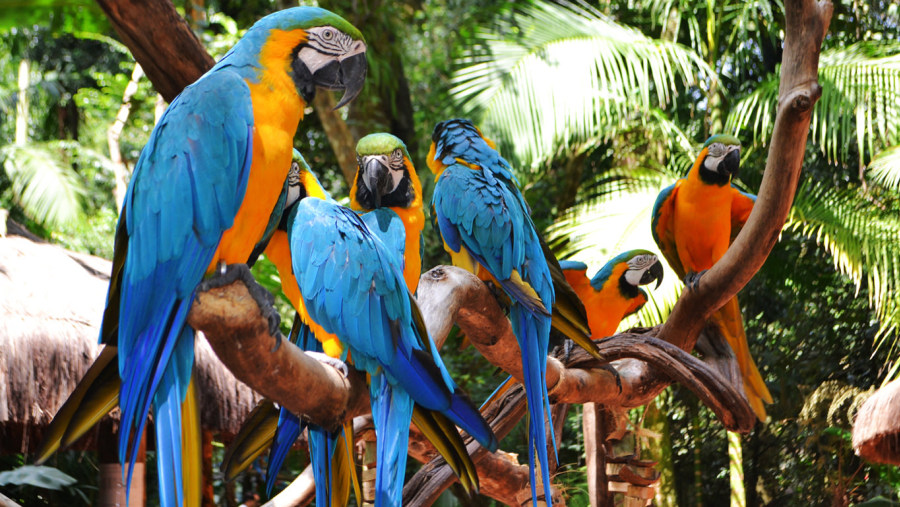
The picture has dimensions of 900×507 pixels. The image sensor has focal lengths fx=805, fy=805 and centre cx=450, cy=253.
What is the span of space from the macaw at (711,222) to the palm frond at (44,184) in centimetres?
529

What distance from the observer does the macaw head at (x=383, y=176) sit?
1.69m

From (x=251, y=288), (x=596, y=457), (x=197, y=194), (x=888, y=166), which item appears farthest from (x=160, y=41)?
(x=888, y=166)

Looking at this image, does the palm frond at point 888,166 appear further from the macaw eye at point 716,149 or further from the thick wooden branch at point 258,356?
the thick wooden branch at point 258,356

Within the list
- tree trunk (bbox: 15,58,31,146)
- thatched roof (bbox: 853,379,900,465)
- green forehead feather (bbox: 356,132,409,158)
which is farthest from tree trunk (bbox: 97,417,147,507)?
tree trunk (bbox: 15,58,31,146)

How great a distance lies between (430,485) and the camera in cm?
195

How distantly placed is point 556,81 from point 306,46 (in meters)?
3.09

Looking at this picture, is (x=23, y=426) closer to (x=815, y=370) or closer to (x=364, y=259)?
(x=364, y=259)

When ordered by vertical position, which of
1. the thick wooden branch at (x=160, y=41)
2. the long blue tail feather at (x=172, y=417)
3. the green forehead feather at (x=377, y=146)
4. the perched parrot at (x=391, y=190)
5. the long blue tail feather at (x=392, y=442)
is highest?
the thick wooden branch at (x=160, y=41)

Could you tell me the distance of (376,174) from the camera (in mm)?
1682

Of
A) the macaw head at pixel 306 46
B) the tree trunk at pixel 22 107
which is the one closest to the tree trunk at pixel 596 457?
the macaw head at pixel 306 46

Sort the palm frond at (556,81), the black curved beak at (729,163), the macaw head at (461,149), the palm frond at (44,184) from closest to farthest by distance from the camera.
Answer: the macaw head at (461,149) < the black curved beak at (729,163) < the palm frond at (556,81) < the palm frond at (44,184)

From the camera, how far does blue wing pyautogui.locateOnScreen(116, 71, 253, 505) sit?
1050 millimetres

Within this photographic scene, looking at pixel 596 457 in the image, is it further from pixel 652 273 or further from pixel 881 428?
pixel 881 428

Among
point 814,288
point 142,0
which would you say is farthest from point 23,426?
point 814,288
